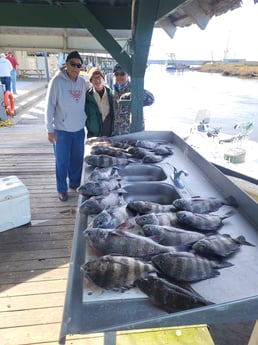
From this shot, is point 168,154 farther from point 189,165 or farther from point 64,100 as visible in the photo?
point 64,100

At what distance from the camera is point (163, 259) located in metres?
1.31

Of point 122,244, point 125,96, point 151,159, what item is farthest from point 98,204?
point 125,96

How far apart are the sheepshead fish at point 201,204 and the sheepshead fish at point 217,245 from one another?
0.32m

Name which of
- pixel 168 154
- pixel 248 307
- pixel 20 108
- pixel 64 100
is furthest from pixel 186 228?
pixel 20 108

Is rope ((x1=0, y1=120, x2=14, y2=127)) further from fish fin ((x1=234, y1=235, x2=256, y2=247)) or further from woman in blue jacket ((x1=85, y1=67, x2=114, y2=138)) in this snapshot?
fish fin ((x1=234, y1=235, x2=256, y2=247))

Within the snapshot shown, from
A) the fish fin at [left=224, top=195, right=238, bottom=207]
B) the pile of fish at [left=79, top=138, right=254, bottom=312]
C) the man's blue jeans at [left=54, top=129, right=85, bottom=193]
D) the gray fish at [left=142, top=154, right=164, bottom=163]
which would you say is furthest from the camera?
the man's blue jeans at [left=54, top=129, right=85, bottom=193]

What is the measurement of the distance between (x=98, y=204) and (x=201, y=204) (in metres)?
0.66

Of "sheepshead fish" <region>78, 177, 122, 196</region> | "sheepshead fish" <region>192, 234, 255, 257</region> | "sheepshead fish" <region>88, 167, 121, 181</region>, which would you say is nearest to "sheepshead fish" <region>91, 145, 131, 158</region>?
"sheepshead fish" <region>88, 167, 121, 181</region>

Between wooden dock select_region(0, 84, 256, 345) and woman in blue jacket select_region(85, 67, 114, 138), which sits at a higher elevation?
woman in blue jacket select_region(85, 67, 114, 138)

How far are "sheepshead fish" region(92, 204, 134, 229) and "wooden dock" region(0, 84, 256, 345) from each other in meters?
1.02

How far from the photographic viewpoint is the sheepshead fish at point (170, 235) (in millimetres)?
1492

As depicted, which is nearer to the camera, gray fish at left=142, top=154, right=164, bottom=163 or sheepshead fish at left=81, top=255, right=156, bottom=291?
sheepshead fish at left=81, top=255, right=156, bottom=291

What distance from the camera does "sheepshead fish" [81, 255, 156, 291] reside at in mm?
1233

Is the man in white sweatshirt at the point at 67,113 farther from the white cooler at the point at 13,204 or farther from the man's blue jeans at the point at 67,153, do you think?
the white cooler at the point at 13,204
